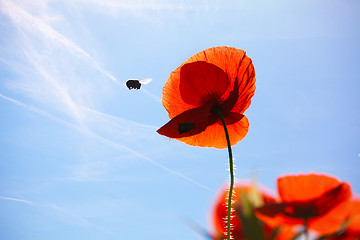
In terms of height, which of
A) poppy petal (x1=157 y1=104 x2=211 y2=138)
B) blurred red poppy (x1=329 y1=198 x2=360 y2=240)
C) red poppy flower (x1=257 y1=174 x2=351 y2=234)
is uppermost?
poppy petal (x1=157 y1=104 x2=211 y2=138)

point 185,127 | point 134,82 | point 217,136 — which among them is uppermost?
point 134,82

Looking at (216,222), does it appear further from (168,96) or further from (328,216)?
(168,96)

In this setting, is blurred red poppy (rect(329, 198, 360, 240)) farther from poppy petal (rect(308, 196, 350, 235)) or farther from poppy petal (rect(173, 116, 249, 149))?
poppy petal (rect(173, 116, 249, 149))

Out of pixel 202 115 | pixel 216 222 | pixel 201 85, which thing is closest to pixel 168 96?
pixel 201 85

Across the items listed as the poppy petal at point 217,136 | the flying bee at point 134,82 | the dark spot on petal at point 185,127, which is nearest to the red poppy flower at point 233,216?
the dark spot on petal at point 185,127

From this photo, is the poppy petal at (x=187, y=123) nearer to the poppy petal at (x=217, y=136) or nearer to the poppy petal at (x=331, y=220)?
the poppy petal at (x=217, y=136)

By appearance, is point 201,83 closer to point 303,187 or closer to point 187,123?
point 187,123

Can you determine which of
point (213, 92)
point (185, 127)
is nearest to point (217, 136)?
point (213, 92)

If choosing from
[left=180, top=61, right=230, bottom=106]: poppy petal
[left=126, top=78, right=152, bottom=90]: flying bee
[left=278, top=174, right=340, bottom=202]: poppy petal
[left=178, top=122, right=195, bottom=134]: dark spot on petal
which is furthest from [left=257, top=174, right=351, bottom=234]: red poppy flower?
[left=126, top=78, right=152, bottom=90]: flying bee
